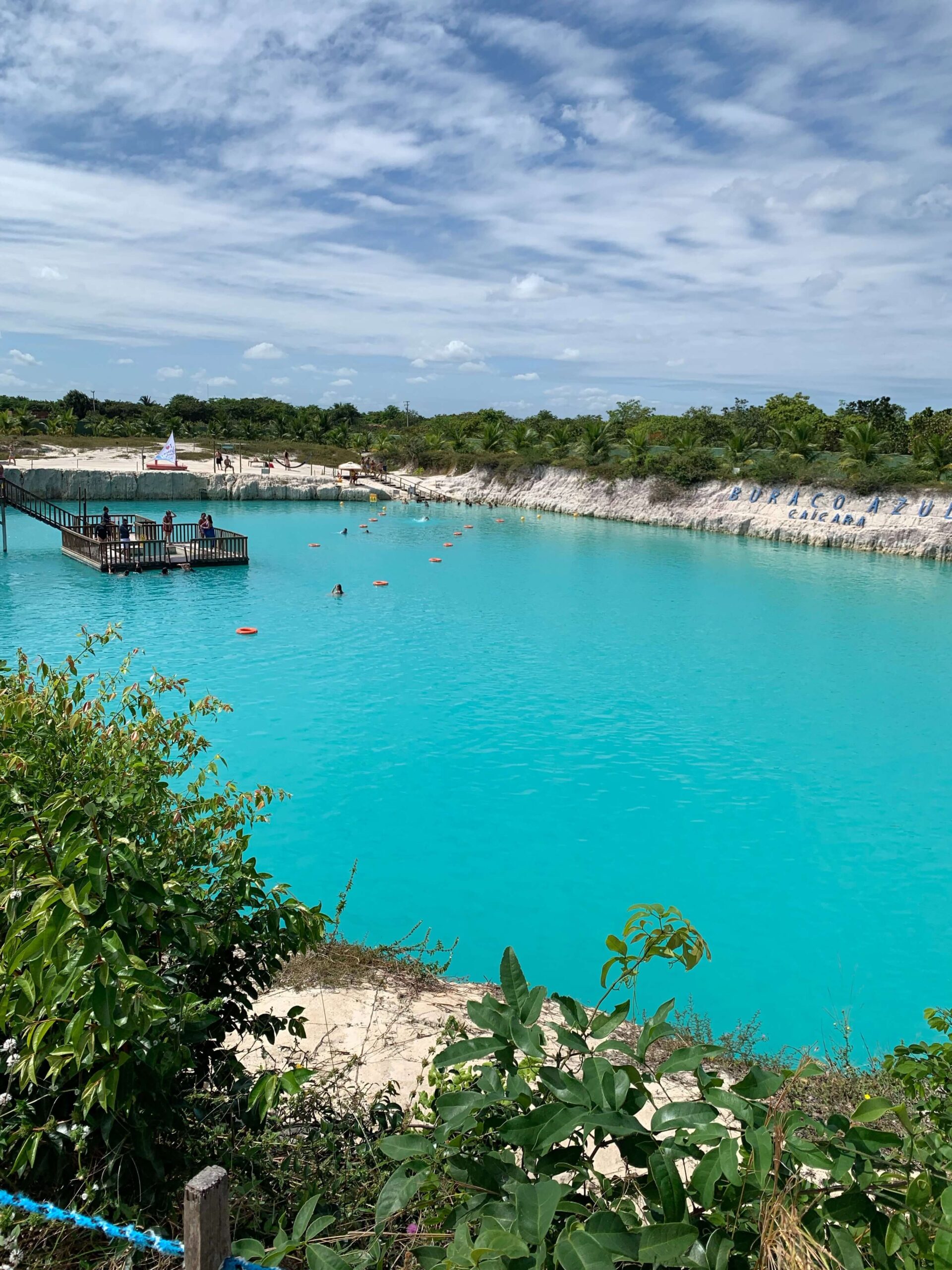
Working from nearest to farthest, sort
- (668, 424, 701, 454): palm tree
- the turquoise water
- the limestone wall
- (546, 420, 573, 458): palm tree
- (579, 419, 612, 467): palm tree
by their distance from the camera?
the turquoise water < the limestone wall < (668, 424, 701, 454): palm tree < (579, 419, 612, 467): palm tree < (546, 420, 573, 458): palm tree

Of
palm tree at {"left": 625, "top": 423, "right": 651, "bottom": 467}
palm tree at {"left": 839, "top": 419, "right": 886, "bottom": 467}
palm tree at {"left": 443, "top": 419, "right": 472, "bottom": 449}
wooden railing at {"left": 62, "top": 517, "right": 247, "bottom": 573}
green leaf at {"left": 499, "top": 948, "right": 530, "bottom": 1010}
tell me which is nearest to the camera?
green leaf at {"left": 499, "top": 948, "right": 530, "bottom": 1010}

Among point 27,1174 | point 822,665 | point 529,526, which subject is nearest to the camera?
point 27,1174

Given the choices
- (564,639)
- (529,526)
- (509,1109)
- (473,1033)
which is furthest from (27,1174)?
(529,526)

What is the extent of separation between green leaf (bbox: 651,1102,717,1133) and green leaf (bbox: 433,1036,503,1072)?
1.54 feet

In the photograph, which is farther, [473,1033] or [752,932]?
[752,932]

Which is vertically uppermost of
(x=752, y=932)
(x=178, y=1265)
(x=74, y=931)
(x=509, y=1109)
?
(x=74, y=931)

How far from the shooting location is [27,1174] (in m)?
3.09

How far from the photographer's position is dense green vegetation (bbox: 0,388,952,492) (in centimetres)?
4788

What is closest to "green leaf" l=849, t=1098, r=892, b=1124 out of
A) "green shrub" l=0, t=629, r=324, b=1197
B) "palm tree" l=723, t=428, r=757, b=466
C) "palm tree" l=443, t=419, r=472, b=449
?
"green shrub" l=0, t=629, r=324, b=1197

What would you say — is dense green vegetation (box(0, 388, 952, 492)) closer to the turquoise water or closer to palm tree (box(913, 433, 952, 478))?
palm tree (box(913, 433, 952, 478))

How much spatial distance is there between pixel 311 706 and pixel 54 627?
29.9 feet

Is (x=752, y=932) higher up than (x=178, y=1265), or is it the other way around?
(x=178, y=1265)

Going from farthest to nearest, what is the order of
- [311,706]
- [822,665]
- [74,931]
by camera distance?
[822,665], [311,706], [74,931]

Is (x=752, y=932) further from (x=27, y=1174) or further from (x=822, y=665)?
(x=822, y=665)
